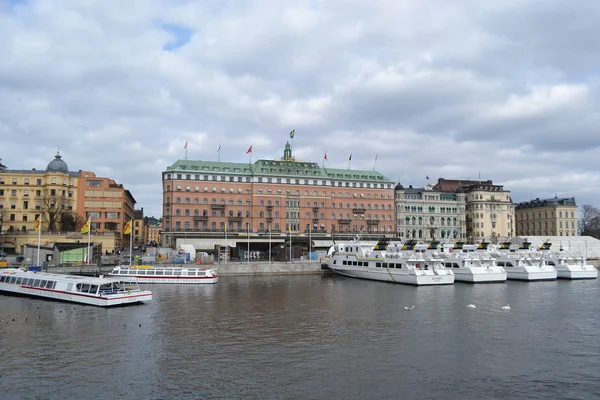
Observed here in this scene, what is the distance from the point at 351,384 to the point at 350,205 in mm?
113291

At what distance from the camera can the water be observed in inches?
989

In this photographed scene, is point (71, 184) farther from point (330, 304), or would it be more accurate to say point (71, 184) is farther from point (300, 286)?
point (330, 304)

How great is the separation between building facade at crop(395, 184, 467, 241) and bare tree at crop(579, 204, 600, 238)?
2715 inches

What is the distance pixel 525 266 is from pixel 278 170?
232 ft

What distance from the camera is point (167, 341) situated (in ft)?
114

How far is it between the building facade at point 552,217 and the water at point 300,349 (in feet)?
413

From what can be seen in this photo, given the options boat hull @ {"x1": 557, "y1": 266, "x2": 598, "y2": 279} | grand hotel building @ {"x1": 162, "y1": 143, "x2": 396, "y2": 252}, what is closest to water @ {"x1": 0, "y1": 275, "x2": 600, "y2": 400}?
boat hull @ {"x1": 557, "y1": 266, "x2": 598, "y2": 279}

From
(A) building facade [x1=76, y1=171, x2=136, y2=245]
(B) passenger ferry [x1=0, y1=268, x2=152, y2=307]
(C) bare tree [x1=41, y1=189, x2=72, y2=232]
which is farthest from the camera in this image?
(A) building facade [x1=76, y1=171, x2=136, y2=245]

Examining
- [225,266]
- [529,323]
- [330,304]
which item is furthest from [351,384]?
[225,266]

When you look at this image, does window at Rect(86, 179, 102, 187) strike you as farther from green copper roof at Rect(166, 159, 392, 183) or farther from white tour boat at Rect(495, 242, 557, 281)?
white tour boat at Rect(495, 242, 557, 281)

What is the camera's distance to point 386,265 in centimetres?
8088

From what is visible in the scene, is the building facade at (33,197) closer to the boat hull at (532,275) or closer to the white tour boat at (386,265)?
the white tour boat at (386,265)

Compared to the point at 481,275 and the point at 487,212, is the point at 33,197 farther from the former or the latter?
the point at 487,212

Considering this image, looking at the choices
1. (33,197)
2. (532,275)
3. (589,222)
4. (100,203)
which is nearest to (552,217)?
(589,222)
